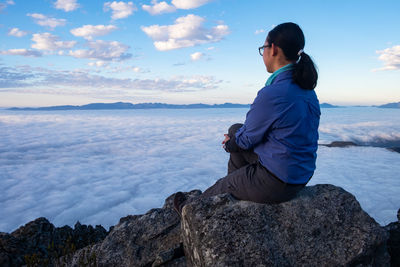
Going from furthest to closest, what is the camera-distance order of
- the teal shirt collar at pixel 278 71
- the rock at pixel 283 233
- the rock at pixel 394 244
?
the rock at pixel 394 244 → the rock at pixel 283 233 → the teal shirt collar at pixel 278 71

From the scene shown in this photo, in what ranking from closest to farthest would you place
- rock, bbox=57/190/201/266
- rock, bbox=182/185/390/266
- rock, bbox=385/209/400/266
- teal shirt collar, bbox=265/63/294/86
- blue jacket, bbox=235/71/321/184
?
1. blue jacket, bbox=235/71/321/184
2. teal shirt collar, bbox=265/63/294/86
3. rock, bbox=182/185/390/266
4. rock, bbox=57/190/201/266
5. rock, bbox=385/209/400/266

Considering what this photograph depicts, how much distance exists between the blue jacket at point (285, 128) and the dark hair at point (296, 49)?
0.34 ft

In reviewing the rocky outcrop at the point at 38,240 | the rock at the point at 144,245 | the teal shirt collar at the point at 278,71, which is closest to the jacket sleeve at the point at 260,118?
the teal shirt collar at the point at 278,71

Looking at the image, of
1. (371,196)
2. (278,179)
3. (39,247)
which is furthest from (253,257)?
(371,196)

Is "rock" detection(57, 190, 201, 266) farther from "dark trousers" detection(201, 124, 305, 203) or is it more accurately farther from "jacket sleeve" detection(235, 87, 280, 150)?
"jacket sleeve" detection(235, 87, 280, 150)

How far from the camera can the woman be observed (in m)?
3.15

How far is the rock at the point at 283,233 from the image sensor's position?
11.3 feet

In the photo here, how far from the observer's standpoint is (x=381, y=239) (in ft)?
13.2

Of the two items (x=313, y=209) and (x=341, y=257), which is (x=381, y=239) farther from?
(x=313, y=209)

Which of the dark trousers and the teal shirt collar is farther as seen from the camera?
the dark trousers

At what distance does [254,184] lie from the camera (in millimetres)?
3613

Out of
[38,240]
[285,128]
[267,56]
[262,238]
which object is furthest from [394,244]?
[38,240]

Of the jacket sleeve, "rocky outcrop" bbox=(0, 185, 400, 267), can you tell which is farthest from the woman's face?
"rocky outcrop" bbox=(0, 185, 400, 267)

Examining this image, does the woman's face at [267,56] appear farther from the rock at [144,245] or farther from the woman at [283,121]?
the rock at [144,245]
